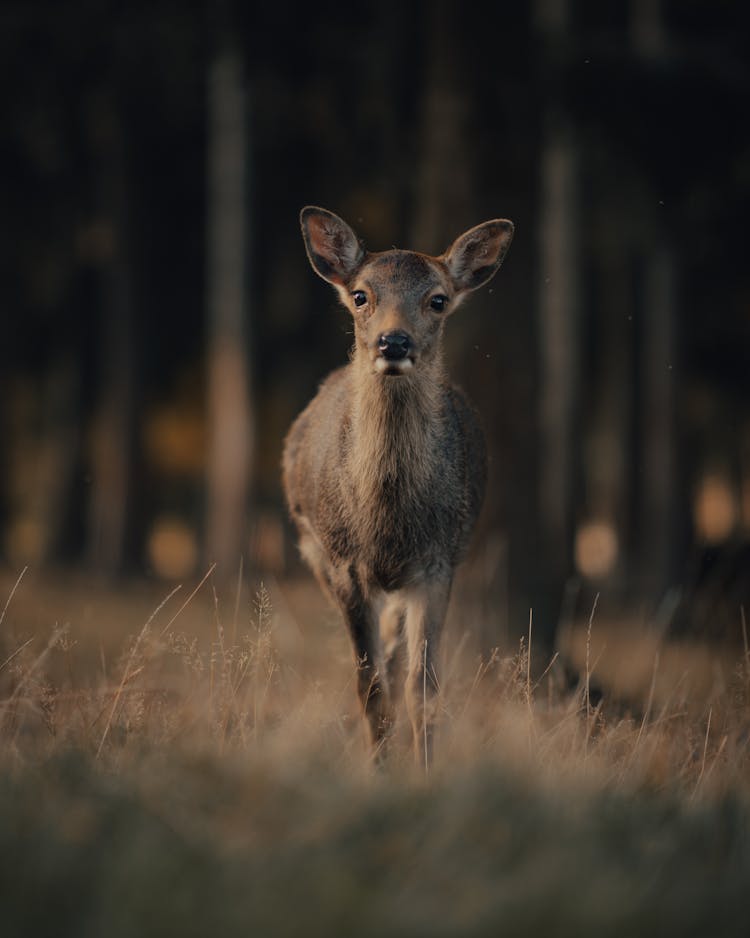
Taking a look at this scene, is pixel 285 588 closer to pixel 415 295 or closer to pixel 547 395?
pixel 415 295

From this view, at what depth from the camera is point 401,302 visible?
6.18 m

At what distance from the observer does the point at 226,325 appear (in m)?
19.4

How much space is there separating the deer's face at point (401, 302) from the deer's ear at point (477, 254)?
10cm

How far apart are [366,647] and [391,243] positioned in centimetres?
1685

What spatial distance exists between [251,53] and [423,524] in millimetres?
13899

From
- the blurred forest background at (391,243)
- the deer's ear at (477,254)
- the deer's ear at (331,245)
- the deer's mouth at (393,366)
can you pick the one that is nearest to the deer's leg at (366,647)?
the deer's mouth at (393,366)

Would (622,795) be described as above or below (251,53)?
below

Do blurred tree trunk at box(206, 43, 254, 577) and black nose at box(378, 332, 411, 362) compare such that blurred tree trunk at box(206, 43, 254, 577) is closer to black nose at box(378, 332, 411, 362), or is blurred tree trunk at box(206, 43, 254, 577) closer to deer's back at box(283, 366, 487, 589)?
deer's back at box(283, 366, 487, 589)

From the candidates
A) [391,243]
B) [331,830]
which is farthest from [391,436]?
[391,243]

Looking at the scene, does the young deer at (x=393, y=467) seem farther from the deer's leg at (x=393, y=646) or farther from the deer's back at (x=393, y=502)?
the deer's leg at (x=393, y=646)

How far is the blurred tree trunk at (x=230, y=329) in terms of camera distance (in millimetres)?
19031

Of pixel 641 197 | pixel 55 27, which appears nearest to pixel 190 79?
pixel 55 27

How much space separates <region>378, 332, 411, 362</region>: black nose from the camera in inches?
228

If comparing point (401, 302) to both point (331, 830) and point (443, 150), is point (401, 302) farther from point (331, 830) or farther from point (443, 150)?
point (443, 150)
